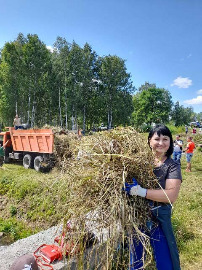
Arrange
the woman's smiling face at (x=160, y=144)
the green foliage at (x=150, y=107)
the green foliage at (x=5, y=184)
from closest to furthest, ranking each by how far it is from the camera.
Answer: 1. the woman's smiling face at (x=160, y=144)
2. the green foliage at (x=5, y=184)
3. the green foliage at (x=150, y=107)

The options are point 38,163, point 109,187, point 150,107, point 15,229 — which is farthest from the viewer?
point 150,107

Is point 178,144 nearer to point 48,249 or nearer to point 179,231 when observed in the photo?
point 179,231

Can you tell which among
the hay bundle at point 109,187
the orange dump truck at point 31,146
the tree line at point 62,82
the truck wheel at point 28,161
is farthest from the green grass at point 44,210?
the tree line at point 62,82

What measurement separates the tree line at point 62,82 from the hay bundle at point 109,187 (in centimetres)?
2224

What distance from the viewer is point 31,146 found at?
9.84 m

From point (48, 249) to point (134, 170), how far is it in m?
1.55

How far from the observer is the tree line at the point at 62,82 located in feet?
74.9

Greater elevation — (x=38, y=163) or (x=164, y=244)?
(x=164, y=244)

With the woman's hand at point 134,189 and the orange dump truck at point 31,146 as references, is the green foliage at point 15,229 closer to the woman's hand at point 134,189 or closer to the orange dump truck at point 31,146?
the orange dump truck at point 31,146

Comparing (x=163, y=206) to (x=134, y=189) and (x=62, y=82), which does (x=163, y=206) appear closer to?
(x=134, y=189)

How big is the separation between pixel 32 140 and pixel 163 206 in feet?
28.3

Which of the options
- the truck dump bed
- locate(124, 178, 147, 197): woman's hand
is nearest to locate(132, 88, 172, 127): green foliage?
the truck dump bed

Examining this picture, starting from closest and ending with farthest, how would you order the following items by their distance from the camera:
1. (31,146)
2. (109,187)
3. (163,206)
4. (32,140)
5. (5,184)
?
(109,187)
(163,206)
(5,184)
(32,140)
(31,146)

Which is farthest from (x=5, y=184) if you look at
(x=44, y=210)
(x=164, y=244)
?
(x=164, y=244)
